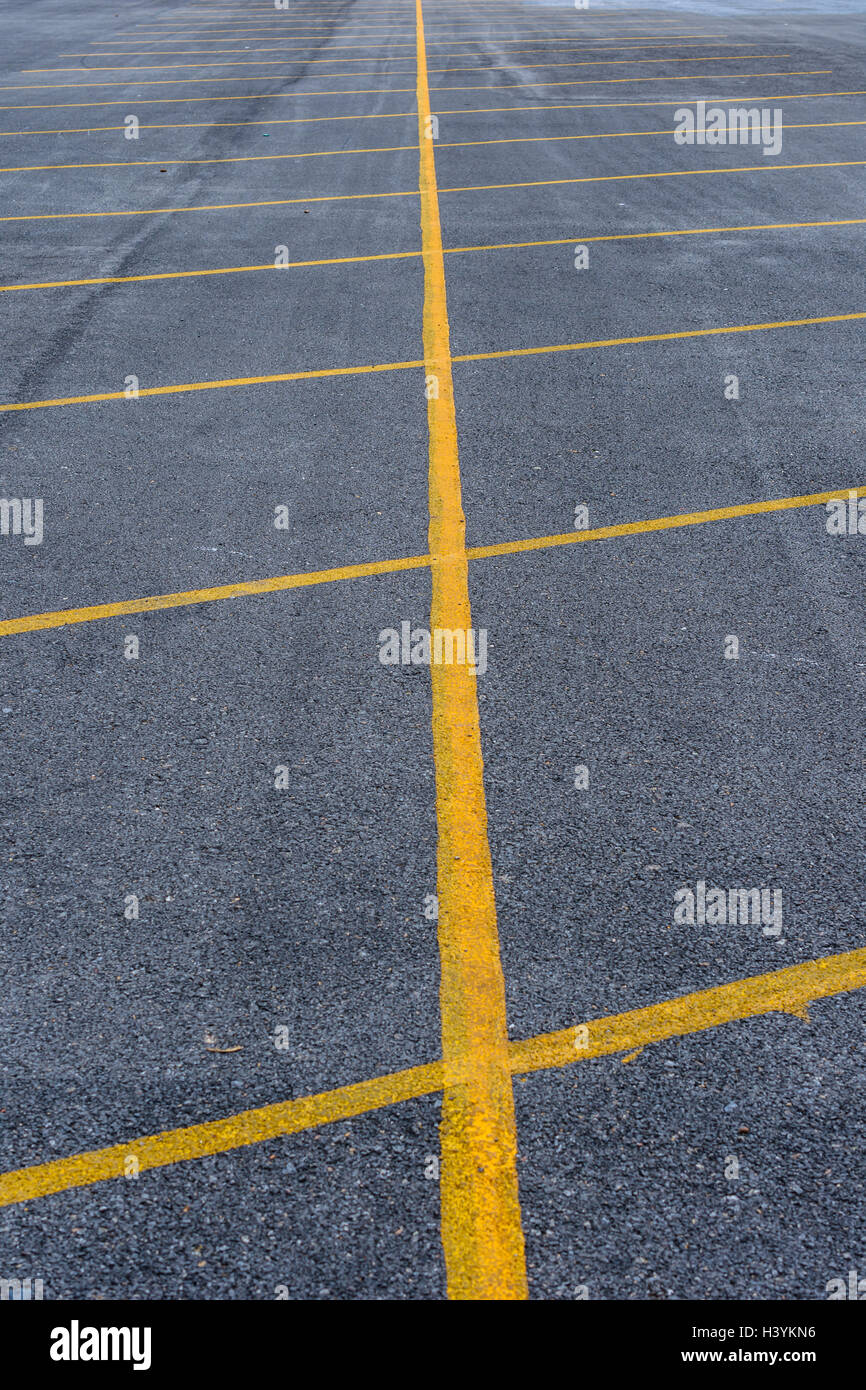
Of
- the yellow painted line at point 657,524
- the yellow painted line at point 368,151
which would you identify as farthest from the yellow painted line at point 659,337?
the yellow painted line at point 368,151

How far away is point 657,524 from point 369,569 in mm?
1649

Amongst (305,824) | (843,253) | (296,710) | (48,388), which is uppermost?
(843,253)

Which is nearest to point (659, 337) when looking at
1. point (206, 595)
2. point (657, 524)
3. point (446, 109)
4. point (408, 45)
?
point (657, 524)

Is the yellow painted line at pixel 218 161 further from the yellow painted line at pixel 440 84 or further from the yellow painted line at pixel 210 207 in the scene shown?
the yellow painted line at pixel 440 84

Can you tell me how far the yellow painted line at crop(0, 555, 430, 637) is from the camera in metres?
5.68

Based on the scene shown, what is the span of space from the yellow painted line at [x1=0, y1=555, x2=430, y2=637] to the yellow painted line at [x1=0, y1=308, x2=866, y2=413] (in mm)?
2918

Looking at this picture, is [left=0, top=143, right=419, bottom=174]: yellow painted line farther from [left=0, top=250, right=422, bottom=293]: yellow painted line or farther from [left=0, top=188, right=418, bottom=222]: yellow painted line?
[left=0, top=250, right=422, bottom=293]: yellow painted line

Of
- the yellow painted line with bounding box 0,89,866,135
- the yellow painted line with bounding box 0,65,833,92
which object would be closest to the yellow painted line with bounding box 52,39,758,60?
the yellow painted line with bounding box 0,65,833,92

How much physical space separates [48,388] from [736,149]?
11.2 m

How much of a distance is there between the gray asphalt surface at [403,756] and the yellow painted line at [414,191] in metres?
1.49

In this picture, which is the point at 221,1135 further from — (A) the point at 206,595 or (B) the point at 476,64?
(B) the point at 476,64

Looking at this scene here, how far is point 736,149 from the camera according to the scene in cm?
1584

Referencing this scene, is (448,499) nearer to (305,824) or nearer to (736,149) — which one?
(305,824)
